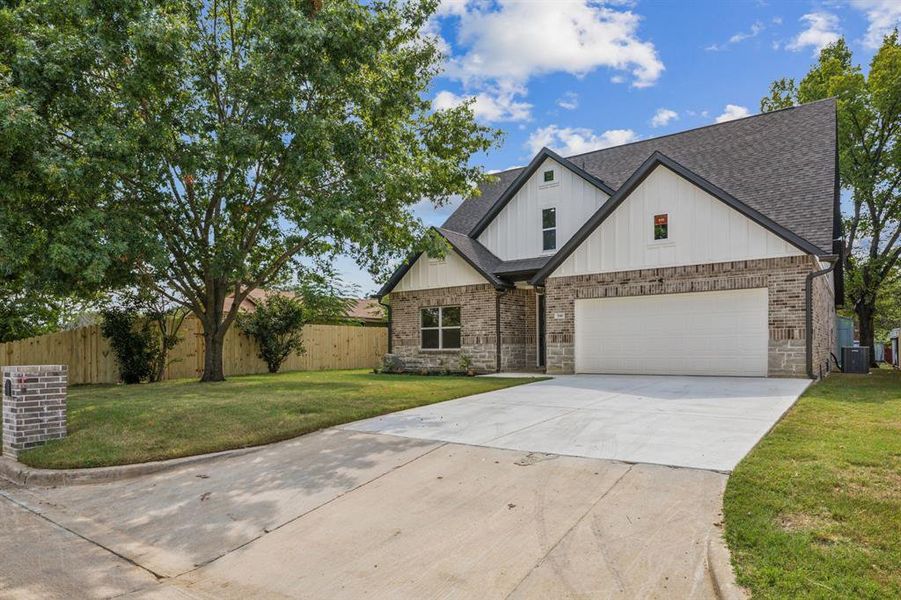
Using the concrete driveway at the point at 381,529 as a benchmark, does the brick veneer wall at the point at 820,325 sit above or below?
above

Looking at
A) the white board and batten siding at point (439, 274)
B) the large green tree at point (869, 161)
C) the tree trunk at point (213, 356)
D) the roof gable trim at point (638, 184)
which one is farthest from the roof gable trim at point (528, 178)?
the large green tree at point (869, 161)

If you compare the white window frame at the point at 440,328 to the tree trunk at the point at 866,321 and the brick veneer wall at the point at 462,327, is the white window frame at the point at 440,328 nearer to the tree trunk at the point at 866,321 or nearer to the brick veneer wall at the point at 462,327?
the brick veneer wall at the point at 462,327

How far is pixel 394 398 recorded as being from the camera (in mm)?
10250

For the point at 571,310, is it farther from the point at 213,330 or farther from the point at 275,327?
A: the point at 275,327

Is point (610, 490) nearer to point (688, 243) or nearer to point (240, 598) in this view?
point (240, 598)

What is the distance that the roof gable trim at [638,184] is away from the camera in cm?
1227

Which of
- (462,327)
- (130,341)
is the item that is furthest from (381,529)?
(130,341)

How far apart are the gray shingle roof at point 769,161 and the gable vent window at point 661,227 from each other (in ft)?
7.31

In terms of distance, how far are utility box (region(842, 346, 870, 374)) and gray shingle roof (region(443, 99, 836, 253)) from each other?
5673 mm

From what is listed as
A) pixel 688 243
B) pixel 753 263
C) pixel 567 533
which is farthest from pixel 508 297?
pixel 567 533

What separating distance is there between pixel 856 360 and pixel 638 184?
9.15 metres

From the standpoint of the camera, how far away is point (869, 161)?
864 inches

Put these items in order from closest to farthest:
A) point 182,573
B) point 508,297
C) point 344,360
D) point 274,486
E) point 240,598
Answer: point 240,598 → point 182,573 → point 274,486 → point 508,297 → point 344,360

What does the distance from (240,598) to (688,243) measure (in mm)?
12966
